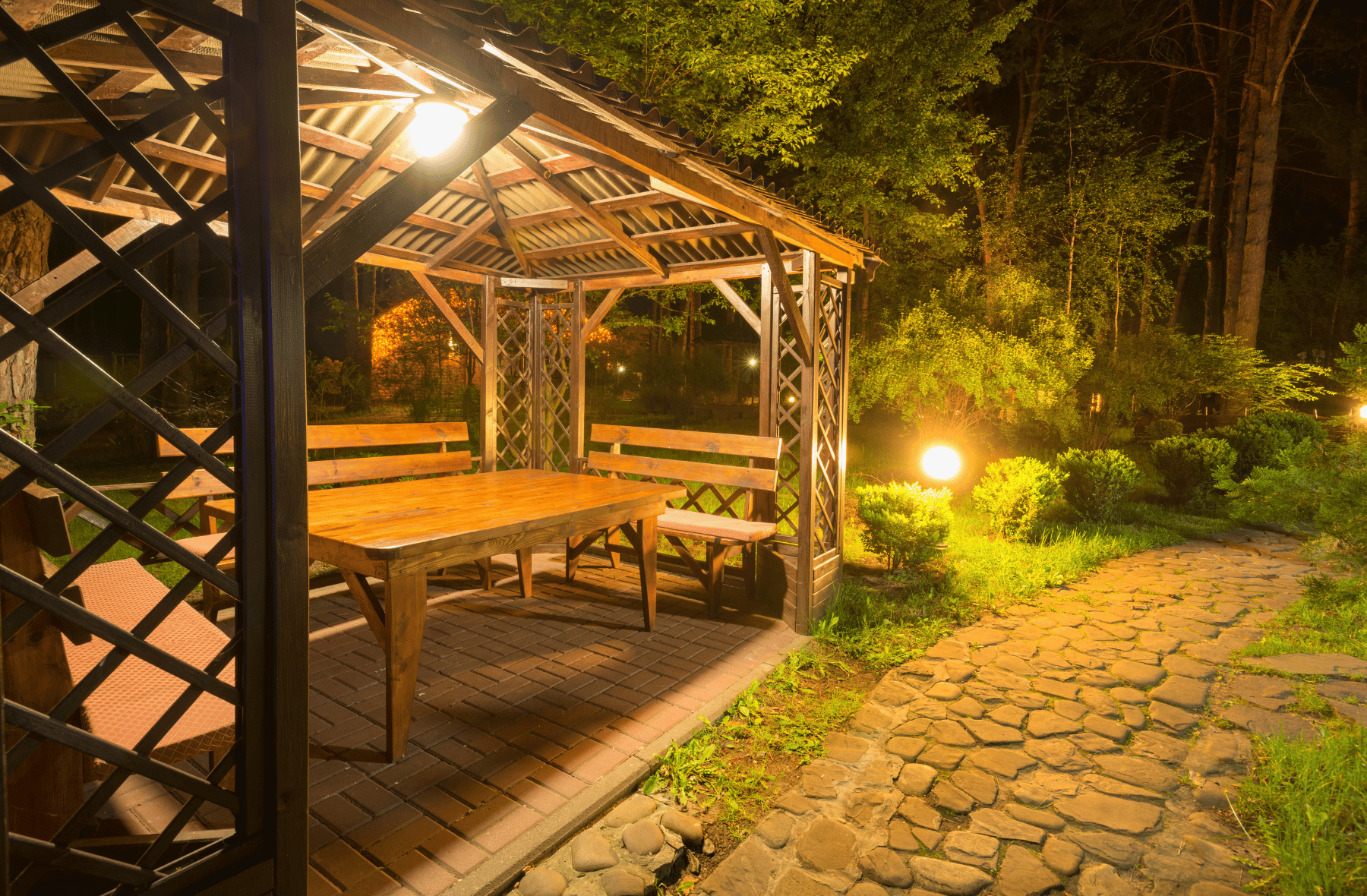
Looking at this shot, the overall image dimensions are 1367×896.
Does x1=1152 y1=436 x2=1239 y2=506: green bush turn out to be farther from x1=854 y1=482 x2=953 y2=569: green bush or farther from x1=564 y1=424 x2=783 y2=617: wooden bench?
x1=564 y1=424 x2=783 y2=617: wooden bench

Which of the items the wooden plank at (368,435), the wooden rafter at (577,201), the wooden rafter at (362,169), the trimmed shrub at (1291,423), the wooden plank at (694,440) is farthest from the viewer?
the trimmed shrub at (1291,423)

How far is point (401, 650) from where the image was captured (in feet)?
10.5

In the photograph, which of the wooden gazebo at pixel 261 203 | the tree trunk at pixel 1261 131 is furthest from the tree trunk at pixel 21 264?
the tree trunk at pixel 1261 131

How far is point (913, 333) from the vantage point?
32.6 ft

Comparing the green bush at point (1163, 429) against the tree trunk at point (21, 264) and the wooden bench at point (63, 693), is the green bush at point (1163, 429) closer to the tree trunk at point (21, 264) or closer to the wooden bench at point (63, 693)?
the wooden bench at point (63, 693)

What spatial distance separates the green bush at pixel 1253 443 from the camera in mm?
10008

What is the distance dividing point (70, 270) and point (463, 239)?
3019mm

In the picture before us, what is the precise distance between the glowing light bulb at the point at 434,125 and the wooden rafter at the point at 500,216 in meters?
0.39

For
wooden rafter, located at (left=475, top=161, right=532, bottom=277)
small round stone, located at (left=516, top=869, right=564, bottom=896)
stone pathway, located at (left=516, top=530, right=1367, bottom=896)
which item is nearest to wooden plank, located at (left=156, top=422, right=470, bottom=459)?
wooden rafter, located at (left=475, top=161, right=532, bottom=277)

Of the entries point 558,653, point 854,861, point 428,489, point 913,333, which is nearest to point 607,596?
point 558,653

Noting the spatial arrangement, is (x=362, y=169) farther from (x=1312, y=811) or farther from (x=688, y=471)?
(x=1312, y=811)

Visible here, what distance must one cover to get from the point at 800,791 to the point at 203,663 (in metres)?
2.60

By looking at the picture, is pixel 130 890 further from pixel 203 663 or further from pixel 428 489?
pixel 428 489

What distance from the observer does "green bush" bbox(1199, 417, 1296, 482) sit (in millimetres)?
10008
